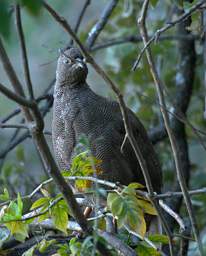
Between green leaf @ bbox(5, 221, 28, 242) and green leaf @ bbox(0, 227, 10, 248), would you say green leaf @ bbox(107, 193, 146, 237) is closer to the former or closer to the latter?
green leaf @ bbox(5, 221, 28, 242)

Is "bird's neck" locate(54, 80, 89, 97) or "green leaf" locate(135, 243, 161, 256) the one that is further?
"bird's neck" locate(54, 80, 89, 97)

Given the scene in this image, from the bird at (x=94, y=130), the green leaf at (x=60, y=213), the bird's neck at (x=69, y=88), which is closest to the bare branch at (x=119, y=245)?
the green leaf at (x=60, y=213)

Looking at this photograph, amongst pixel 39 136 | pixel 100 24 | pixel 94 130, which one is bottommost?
pixel 94 130

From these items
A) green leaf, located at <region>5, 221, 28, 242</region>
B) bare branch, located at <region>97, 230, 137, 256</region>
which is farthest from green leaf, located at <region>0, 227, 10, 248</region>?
bare branch, located at <region>97, 230, 137, 256</region>

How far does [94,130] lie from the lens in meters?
4.50

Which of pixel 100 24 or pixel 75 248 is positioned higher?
pixel 100 24

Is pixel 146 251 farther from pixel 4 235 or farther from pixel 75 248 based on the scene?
pixel 4 235

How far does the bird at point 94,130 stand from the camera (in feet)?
14.8

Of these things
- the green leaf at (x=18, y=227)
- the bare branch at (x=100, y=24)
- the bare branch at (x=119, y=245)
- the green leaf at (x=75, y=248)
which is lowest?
the bare branch at (x=119, y=245)

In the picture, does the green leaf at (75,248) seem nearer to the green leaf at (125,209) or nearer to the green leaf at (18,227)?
the green leaf at (125,209)

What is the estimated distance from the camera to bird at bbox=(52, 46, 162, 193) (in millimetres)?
4516

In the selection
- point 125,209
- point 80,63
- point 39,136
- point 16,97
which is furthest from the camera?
point 80,63

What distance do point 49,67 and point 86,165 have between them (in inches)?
204

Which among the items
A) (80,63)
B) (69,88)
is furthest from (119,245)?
(69,88)
